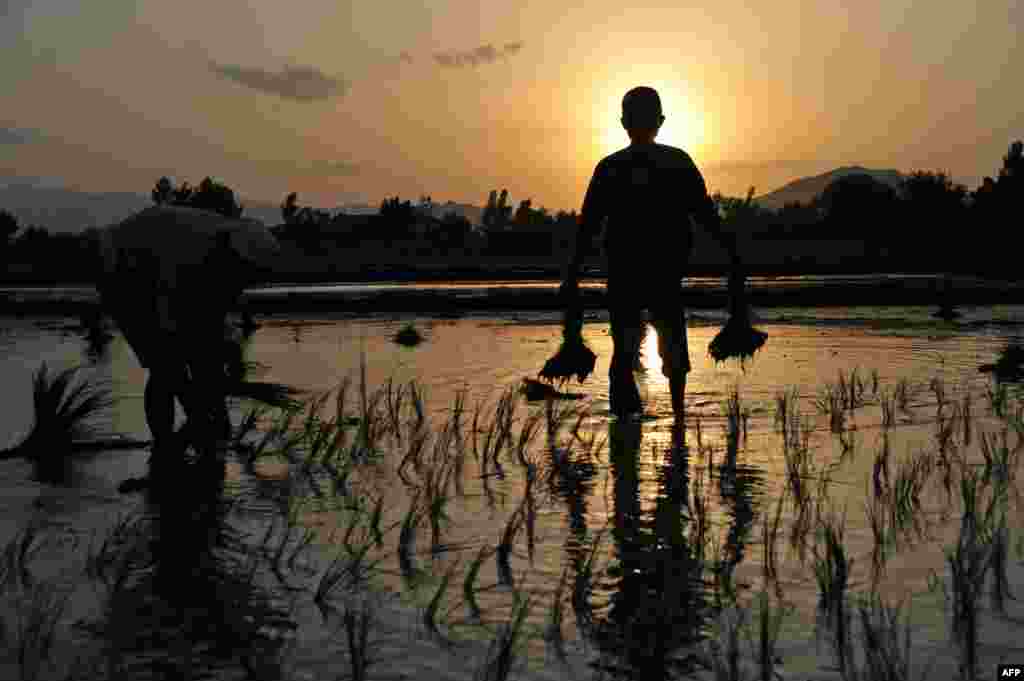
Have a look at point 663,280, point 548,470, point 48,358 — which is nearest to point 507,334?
point 48,358

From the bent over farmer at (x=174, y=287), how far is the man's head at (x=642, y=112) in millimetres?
2395

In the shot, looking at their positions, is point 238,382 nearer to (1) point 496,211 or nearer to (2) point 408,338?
(2) point 408,338

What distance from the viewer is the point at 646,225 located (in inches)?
342

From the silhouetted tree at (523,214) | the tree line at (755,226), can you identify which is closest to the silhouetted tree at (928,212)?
the tree line at (755,226)

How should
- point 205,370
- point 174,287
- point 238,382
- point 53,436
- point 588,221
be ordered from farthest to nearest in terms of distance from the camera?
1. point 588,221
2. point 238,382
3. point 53,436
4. point 205,370
5. point 174,287

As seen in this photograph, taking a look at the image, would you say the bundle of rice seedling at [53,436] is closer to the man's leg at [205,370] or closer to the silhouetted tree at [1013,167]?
the man's leg at [205,370]

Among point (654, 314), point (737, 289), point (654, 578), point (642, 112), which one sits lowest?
point (654, 578)

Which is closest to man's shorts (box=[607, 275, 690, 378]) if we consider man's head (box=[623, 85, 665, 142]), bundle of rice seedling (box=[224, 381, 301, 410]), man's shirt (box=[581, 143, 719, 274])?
man's shirt (box=[581, 143, 719, 274])

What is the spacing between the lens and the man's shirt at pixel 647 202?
28.3ft

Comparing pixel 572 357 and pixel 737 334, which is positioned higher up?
pixel 737 334

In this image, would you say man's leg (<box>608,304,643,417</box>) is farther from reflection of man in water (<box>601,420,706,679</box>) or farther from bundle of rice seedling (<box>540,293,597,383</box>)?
reflection of man in water (<box>601,420,706,679</box>)

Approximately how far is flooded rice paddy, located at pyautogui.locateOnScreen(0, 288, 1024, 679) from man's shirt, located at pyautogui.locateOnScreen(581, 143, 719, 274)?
1.14 meters

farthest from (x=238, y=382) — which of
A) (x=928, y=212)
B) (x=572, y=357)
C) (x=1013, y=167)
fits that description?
(x=928, y=212)

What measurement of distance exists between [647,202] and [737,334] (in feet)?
3.49
